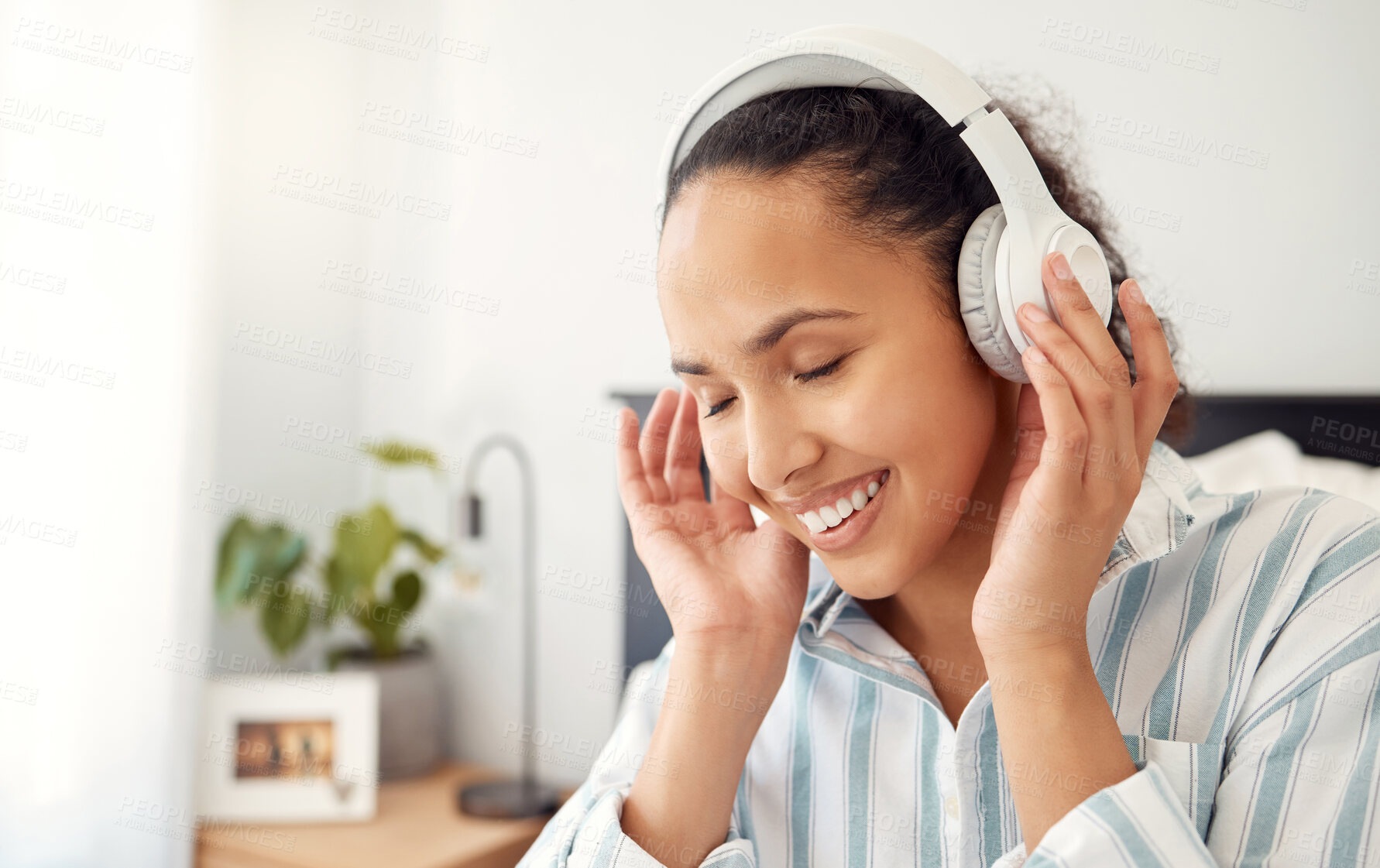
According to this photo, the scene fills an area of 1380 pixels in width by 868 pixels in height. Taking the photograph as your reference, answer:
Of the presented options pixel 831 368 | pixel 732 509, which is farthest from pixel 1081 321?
pixel 732 509

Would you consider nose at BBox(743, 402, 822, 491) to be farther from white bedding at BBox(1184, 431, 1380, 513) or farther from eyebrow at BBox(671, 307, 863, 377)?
white bedding at BBox(1184, 431, 1380, 513)

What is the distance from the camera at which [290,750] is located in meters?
1.93

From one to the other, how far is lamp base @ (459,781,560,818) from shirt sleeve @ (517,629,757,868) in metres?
1.00

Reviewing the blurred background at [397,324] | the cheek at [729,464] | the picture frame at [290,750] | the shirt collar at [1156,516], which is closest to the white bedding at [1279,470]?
the blurred background at [397,324]

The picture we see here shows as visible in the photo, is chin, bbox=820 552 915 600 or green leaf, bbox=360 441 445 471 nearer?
chin, bbox=820 552 915 600

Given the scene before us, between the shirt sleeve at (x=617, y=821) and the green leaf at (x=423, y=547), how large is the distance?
1.18m

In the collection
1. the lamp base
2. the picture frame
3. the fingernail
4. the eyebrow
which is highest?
the fingernail

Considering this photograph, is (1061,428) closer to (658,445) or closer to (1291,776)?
(1291,776)

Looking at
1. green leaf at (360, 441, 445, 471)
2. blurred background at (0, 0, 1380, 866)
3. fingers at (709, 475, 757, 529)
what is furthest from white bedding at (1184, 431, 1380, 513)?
green leaf at (360, 441, 445, 471)

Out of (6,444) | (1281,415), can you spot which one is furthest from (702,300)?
(6,444)

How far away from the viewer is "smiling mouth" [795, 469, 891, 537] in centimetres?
80

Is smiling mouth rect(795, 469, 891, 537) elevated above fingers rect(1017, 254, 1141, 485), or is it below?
below

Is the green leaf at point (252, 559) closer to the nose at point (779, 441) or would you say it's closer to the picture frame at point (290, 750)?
the picture frame at point (290, 750)

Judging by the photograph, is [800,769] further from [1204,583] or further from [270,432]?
[270,432]
